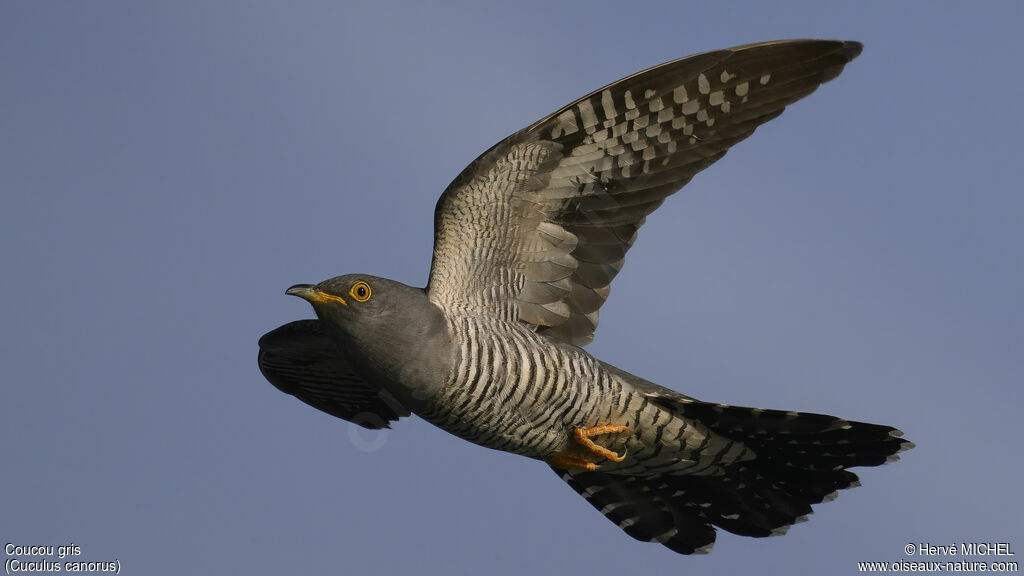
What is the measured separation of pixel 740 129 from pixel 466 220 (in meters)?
1.95

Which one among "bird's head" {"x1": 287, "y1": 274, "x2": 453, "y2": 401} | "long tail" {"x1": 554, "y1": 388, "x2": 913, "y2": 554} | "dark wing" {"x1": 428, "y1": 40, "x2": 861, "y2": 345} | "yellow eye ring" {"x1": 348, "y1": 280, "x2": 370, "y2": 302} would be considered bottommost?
"long tail" {"x1": 554, "y1": 388, "x2": 913, "y2": 554}

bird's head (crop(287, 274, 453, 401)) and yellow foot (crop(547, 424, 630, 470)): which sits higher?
bird's head (crop(287, 274, 453, 401))

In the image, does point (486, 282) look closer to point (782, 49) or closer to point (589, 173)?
point (589, 173)

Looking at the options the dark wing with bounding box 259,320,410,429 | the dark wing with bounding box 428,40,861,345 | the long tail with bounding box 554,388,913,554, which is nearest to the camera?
the dark wing with bounding box 428,40,861,345

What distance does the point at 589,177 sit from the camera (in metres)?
8.53

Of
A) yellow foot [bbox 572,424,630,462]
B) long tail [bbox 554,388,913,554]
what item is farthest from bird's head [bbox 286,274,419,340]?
long tail [bbox 554,388,913,554]

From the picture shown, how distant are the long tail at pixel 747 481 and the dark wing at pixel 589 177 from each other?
3.53ft

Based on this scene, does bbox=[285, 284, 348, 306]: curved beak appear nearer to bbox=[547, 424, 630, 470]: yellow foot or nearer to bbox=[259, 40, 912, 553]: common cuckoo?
bbox=[259, 40, 912, 553]: common cuckoo

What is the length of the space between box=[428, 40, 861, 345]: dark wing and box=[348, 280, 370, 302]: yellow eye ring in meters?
0.52

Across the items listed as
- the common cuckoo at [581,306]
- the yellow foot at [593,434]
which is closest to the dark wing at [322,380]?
the common cuckoo at [581,306]

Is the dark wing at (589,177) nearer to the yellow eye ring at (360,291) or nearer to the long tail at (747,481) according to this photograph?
the yellow eye ring at (360,291)

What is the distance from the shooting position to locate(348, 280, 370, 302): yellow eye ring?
8.00 meters

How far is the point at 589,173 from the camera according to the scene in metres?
8.52

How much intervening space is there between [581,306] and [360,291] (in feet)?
5.57
